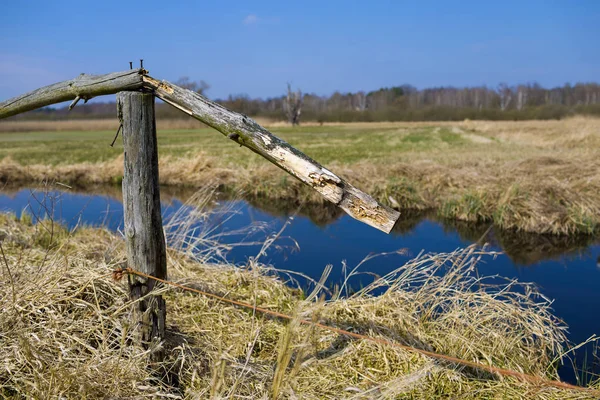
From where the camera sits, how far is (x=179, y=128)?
2088 inches

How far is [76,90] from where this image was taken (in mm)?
3168

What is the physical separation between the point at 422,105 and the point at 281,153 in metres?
119

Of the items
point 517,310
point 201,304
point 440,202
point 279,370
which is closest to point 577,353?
point 517,310

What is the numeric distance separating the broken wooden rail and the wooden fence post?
112 mm

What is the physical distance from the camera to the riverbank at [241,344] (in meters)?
2.85

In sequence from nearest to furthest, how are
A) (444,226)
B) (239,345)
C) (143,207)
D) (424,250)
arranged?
(143,207) → (239,345) → (424,250) → (444,226)

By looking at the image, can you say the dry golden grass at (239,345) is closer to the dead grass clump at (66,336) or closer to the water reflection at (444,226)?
the dead grass clump at (66,336)

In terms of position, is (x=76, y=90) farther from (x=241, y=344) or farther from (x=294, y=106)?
(x=294, y=106)

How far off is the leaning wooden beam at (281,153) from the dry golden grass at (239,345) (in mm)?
574

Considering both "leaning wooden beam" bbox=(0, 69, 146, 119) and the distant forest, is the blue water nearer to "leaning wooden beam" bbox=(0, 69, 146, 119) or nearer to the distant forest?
"leaning wooden beam" bbox=(0, 69, 146, 119)

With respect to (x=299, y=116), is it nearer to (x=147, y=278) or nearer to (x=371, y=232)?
(x=371, y=232)

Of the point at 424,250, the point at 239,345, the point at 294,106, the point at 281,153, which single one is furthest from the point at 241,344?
the point at 294,106

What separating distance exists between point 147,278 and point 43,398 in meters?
0.83

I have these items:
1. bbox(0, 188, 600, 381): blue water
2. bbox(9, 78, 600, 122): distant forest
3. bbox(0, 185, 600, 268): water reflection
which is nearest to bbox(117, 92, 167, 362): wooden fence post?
bbox(0, 188, 600, 381): blue water
